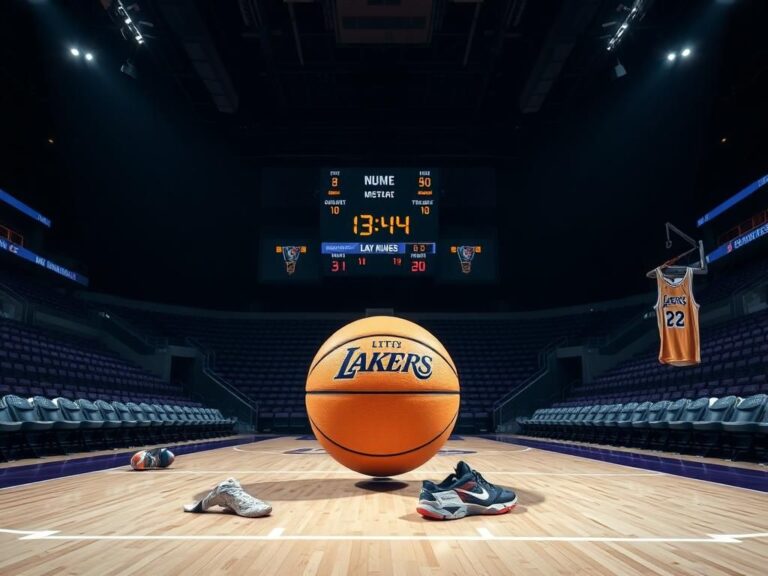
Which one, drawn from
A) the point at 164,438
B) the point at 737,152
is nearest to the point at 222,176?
the point at 164,438

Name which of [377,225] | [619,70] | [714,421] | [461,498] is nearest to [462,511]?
[461,498]

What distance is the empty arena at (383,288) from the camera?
288 cm

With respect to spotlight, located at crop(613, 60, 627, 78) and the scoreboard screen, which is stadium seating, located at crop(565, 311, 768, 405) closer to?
the scoreboard screen

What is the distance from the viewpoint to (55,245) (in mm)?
17797

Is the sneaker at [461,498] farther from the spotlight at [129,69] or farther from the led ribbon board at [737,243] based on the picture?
the led ribbon board at [737,243]

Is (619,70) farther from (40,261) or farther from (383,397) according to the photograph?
(40,261)

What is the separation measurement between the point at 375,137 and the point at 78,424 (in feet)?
41.9

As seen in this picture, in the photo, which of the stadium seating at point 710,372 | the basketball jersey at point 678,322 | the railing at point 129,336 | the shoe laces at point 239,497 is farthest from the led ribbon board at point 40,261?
the basketball jersey at point 678,322

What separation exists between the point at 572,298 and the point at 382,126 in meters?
9.54

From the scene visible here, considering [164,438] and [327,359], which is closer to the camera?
[327,359]

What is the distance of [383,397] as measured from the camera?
3434mm

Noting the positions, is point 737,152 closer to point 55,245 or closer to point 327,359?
point 327,359

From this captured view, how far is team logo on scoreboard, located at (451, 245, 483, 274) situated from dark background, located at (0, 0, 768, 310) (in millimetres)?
923

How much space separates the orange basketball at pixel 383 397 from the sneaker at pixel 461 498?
1.79 feet
